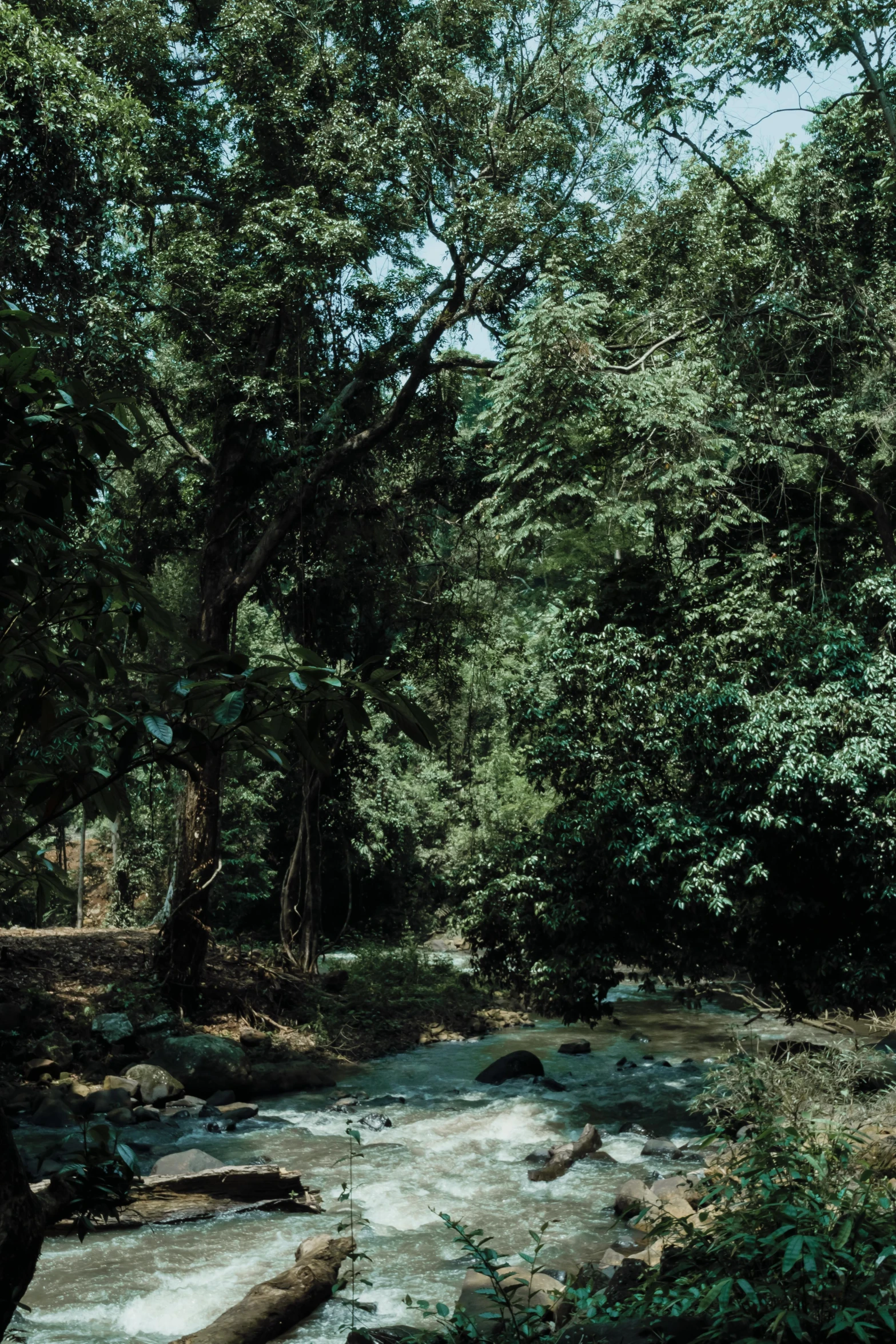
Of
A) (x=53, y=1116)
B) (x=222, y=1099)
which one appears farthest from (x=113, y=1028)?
(x=53, y=1116)

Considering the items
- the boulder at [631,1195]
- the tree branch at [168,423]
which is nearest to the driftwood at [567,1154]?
the boulder at [631,1195]

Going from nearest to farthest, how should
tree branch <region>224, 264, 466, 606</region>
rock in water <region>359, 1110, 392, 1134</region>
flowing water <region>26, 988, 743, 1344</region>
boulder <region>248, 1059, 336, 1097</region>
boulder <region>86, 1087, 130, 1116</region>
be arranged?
flowing water <region>26, 988, 743, 1344</region>
boulder <region>86, 1087, 130, 1116</region>
rock in water <region>359, 1110, 392, 1134</region>
boulder <region>248, 1059, 336, 1097</region>
tree branch <region>224, 264, 466, 606</region>

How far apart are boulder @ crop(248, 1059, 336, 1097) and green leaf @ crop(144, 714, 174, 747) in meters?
11.1

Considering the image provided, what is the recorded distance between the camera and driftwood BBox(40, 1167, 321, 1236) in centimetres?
752

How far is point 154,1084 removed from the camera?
36.0 ft

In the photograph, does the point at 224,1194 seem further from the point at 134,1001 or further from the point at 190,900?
the point at 190,900

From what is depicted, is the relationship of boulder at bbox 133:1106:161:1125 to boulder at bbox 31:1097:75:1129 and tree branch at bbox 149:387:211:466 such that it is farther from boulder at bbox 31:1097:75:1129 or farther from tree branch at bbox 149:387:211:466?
tree branch at bbox 149:387:211:466

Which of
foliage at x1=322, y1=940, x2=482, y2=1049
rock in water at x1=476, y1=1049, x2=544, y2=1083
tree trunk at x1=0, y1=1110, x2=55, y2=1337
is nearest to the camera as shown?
tree trunk at x1=0, y1=1110, x2=55, y2=1337

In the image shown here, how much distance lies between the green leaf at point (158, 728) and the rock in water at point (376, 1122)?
9701 mm

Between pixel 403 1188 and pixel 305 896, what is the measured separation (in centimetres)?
879

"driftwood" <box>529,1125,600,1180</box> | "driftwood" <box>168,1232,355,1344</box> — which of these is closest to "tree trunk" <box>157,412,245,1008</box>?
"driftwood" <box>529,1125,600,1180</box>

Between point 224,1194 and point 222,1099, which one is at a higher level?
point 224,1194

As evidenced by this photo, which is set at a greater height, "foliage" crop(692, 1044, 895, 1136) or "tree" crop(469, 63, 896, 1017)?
"tree" crop(469, 63, 896, 1017)

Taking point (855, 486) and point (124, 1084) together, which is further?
point (855, 486)
